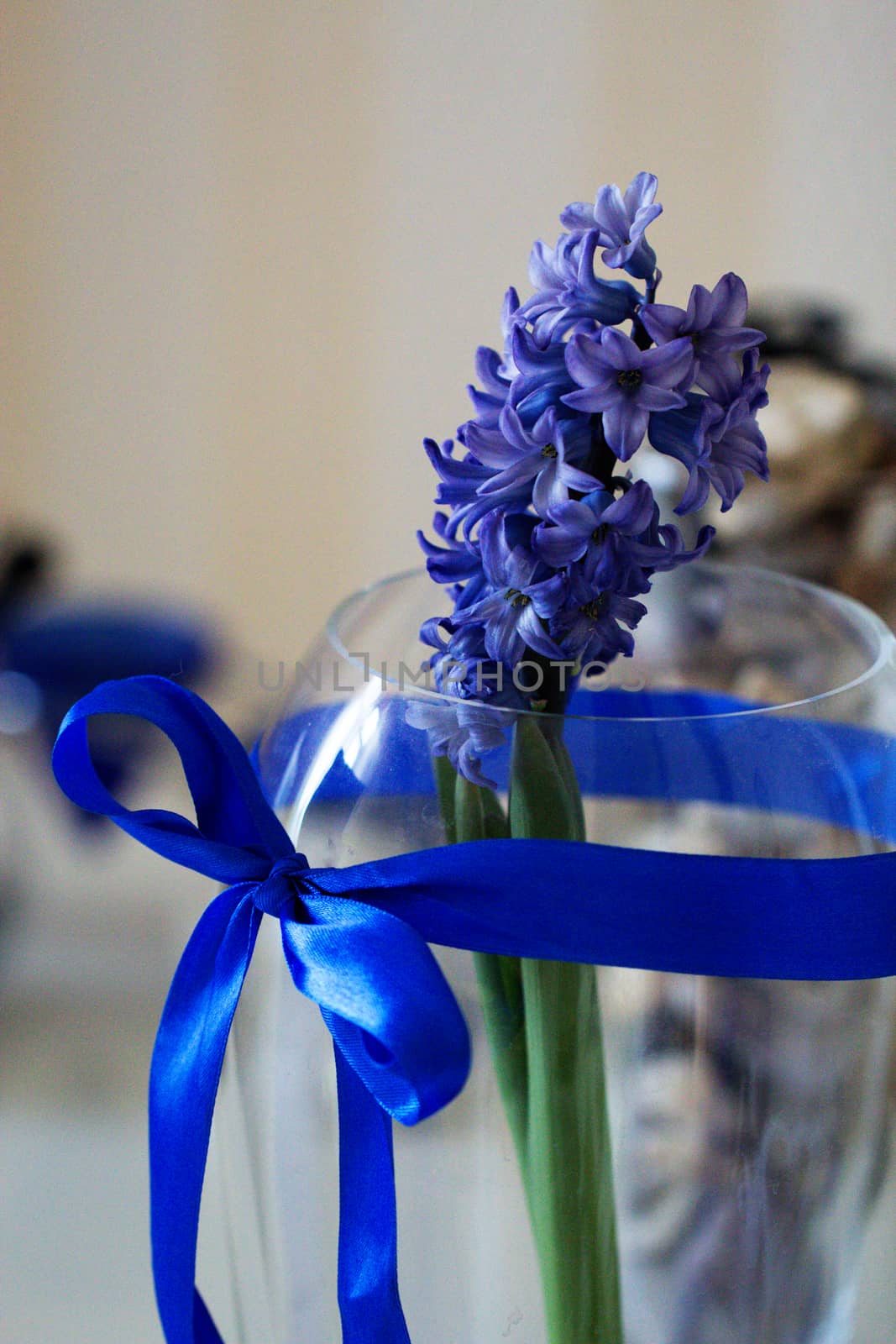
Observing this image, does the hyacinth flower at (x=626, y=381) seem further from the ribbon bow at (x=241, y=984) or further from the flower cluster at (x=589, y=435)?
the ribbon bow at (x=241, y=984)

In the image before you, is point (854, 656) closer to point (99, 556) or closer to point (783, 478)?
point (783, 478)

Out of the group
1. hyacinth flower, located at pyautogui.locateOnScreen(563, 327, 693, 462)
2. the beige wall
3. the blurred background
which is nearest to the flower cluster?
hyacinth flower, located at pyautogui.locateOnScreen(563, 327, 693, 462)

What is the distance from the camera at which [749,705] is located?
352mm

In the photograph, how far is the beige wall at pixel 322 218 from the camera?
3.22 feet

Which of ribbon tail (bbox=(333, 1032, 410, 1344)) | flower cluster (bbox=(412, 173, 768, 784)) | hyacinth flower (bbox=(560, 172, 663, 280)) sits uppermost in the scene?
hyacinth flower (bbox=(560, 172, 663, 280))

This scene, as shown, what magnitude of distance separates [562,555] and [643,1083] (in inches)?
4.7

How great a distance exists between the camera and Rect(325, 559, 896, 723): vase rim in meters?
0.27

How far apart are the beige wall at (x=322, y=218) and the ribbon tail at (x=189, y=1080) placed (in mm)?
798

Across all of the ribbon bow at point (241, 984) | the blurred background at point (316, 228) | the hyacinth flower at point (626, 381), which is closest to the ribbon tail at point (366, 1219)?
the ribbon bow at point (241, 984)

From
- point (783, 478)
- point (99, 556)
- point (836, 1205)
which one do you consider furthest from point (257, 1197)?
point (99, 556)

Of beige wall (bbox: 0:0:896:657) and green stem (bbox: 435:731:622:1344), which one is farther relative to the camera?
beige wall (bbox: 0:0:896:657)

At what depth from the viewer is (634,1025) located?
0.28m

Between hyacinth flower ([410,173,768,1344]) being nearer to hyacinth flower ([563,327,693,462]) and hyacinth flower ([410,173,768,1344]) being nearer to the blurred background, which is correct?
hyacinth flower ([563,327,693,462])

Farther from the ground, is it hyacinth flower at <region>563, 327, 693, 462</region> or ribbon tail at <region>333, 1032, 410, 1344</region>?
hyacinth flower at <region>563, 327, 693, 462</region>
